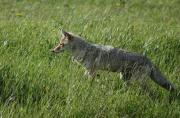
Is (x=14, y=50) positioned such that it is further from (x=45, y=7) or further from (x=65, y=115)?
(x=45, y=7)

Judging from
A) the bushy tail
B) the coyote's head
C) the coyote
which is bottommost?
the bushy tail

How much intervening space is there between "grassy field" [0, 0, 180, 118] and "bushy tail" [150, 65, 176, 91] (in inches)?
3.7

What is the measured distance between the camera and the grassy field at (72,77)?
16.6 feet

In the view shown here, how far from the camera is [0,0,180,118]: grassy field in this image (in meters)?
5.07

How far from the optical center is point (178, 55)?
795 cm

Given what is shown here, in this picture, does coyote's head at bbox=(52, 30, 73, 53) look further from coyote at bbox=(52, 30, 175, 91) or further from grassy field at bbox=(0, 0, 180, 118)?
grassy field at bbox=(0, 0, 180, 118)

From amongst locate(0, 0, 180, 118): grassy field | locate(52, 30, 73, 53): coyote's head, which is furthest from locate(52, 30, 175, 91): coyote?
locate(0, 0, 180, 118): grassy field

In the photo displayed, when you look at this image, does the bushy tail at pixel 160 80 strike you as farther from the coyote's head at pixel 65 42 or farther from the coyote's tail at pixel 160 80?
the coyote's head at pixel 65 42

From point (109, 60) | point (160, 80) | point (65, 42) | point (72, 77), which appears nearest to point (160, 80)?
point (160, 80)

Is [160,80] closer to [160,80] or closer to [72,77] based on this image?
[160,80]

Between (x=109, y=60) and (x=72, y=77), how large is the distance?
0.86 m

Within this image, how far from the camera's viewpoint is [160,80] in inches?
241

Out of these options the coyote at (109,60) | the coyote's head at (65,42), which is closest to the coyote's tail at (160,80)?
the coyote at (109,60)

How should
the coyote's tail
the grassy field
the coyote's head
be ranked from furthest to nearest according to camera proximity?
the coyote's head, the coyote's tail, the grassy field
